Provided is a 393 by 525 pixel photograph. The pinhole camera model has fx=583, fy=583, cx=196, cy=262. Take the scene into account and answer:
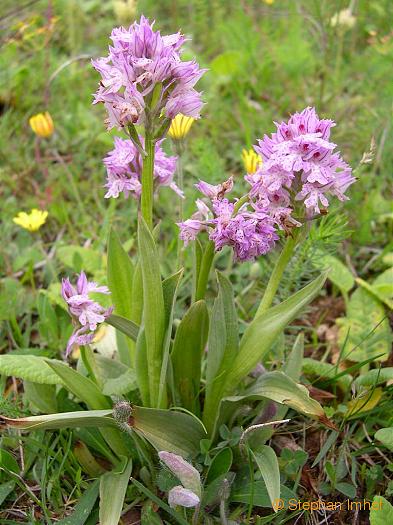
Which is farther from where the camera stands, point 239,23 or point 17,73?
point 239,23

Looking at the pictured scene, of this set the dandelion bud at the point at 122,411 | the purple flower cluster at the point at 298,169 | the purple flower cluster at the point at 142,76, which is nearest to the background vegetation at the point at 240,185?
the purple flower cluster at the point at 298,169

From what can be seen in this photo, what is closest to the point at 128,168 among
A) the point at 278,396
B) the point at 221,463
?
the point at 278,396

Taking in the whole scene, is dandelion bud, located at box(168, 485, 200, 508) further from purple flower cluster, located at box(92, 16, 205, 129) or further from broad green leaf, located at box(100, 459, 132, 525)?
purple flower cluster, located at box(92, 16, 205, 129)

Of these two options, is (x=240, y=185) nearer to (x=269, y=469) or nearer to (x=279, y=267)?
(x=279, y=267)

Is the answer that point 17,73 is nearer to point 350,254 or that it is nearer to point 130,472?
point 350,254

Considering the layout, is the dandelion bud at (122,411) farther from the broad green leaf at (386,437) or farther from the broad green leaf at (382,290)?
the broad green leaf at (382,290)

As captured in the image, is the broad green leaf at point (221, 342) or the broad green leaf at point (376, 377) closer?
the broad green leaf at point (221, 342)

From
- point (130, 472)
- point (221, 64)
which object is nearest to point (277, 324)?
point (130, 472)
